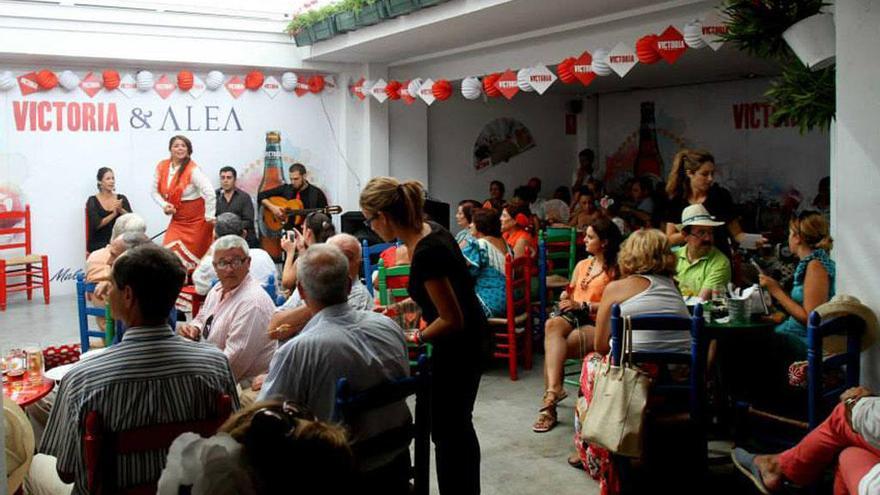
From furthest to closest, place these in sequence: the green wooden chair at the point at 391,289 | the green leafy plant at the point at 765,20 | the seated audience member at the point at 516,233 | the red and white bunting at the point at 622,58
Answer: the red and white bunting at the point at 622,58 → the seated audience member at the point at 516,233 → the green wooden chair at the point at 391,289 → the green leafy plant at the point at 765,20

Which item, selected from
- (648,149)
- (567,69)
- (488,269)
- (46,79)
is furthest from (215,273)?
(648,149)

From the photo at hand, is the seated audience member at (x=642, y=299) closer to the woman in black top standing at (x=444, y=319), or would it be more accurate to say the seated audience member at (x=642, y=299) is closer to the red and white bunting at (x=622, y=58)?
the woman in black top standing at (x=444, y=319)

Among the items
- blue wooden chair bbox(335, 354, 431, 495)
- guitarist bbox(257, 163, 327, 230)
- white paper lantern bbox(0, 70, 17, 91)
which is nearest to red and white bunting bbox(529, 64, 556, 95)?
guitarist bbox(257, 163, 327, 230)

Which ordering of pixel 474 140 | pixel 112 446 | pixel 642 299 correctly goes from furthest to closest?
pixel 474 140 → pixel 642 299 → pixel 112 446

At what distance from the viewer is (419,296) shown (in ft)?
11.5

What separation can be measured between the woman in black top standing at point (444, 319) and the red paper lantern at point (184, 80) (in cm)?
766

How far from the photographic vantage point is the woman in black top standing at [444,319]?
3.42 metres

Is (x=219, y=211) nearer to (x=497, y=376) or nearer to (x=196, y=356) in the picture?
(x=497, y=376)

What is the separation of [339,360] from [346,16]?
7.32 meters

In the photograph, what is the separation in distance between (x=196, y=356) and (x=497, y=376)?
393 centimetres

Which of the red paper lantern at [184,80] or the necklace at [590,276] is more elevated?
the red paper lantern at [184,80]

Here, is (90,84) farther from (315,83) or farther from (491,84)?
(491,84)

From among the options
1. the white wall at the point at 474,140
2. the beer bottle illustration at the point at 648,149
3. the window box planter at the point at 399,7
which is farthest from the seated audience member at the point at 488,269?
the beer bottle illustration at the point at 648,149

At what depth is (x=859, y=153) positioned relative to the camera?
396 cm
